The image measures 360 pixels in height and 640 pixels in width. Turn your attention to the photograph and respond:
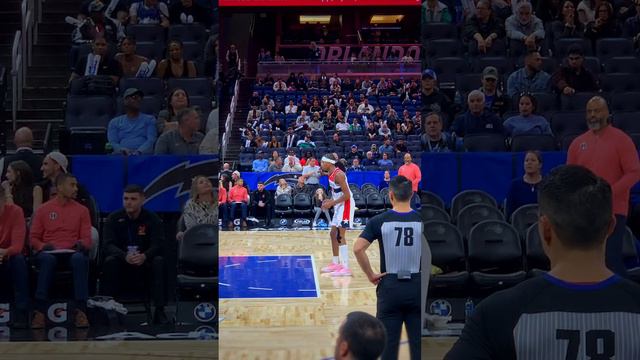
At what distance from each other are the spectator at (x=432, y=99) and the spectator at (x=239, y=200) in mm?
9313

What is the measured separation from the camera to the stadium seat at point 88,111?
26.2 feet

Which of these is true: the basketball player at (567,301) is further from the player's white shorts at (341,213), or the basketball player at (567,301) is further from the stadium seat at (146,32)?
the player's white shorts at (341,213)

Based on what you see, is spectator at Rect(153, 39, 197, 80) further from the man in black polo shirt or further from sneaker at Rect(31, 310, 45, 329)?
sneaker at Rect(31, 310, 45, 329)

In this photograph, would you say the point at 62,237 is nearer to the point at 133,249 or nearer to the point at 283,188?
the point at 133,249

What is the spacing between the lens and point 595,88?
27.2 feet

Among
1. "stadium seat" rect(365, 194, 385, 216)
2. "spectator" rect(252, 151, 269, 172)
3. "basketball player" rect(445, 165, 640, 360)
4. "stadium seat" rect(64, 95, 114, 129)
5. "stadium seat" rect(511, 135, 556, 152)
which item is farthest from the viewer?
"spectator" rect(252, 151, 269, 172)

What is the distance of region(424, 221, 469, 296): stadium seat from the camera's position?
7.18 meters

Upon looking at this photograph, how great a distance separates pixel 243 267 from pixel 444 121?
16.2 feet

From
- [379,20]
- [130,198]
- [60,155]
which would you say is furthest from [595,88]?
[379,20]

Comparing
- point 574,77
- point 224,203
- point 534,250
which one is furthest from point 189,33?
point 224,203

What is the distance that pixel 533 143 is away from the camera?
7520 millimetres

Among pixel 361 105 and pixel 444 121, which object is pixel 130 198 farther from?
pixel 361 105

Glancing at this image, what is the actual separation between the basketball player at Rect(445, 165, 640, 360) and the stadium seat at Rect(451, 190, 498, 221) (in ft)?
19.5

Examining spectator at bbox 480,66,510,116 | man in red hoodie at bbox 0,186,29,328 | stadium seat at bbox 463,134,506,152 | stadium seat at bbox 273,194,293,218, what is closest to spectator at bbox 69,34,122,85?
man in red hoodie at bbox 0,186,29,328
